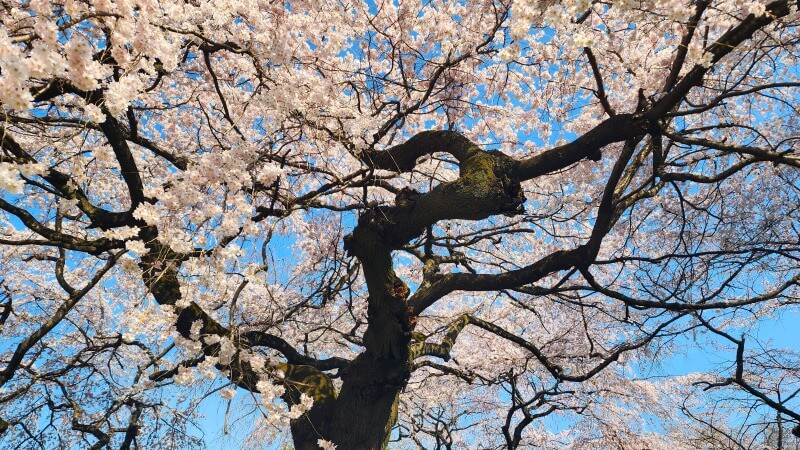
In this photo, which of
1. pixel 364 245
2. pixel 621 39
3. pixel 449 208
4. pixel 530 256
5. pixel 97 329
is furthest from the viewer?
pixel 530 256

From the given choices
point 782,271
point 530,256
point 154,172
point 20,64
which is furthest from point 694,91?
point 20,64

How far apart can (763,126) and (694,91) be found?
1.40 m

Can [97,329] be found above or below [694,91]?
below

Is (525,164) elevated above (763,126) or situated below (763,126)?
below

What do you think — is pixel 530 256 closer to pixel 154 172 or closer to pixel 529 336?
pixel 529 336

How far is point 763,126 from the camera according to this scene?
25.3 feet

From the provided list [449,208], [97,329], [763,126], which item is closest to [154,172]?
[97,329]

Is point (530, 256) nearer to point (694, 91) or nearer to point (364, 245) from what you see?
point (694, 91)

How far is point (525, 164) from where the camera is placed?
4676mm

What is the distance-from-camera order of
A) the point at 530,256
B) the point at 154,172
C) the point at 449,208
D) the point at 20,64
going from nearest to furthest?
the point at 20,64 < the point at 449,208 < the point at 154,172 < the point at 530,256

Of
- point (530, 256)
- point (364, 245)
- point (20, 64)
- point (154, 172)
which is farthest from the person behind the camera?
point (530, 256)

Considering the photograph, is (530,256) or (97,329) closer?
(97,329)

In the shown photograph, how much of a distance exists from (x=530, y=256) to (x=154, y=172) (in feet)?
20.4

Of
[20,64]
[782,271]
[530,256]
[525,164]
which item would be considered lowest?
[20,64]
